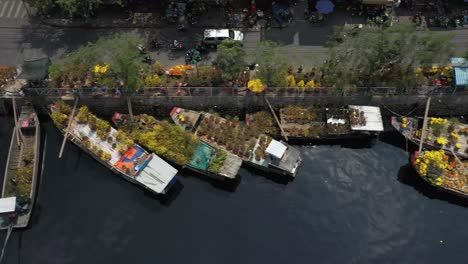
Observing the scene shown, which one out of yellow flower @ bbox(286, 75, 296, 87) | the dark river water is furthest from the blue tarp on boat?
yellow flower @ bbox(286, 75, 296, 87)

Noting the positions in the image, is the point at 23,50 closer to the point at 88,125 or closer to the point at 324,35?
the point at 88,125

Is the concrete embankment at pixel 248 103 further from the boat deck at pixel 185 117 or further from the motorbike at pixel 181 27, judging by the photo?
the motorbike at pixel 181 27

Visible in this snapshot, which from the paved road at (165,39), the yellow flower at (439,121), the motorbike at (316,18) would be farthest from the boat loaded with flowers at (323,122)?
the motorbike at (316,18)

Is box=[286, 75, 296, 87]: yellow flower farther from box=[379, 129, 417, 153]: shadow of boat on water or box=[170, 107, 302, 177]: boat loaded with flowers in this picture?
box=[379, 129, 417, 153]: shadow of boat on water

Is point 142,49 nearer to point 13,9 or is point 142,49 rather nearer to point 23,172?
point 23,172

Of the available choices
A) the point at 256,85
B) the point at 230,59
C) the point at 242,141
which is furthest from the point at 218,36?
the point at 242,141
